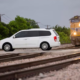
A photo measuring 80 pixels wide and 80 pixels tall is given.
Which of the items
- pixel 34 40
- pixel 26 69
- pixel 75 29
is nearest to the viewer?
pixel 26 69

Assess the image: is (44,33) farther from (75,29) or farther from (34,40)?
(75,29)

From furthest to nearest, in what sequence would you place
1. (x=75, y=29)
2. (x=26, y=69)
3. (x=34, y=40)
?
(x=75, y=29) → (x=34, y=40) → (x=26, y=69)

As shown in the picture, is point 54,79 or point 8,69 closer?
point 54,79

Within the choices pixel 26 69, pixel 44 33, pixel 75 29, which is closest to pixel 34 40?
pixel 44 33

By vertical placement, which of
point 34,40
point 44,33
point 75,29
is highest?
point 75,29

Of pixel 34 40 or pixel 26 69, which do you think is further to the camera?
pixel 34 40

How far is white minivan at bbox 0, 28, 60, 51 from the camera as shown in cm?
1600

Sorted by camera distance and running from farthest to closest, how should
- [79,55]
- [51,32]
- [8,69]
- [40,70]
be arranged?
[51,32] < [79,55] < [8,69] < [40,70]

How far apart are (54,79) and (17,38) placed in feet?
34.6

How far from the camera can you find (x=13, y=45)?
16391mm

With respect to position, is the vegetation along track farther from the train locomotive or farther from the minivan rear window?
the train locomotive

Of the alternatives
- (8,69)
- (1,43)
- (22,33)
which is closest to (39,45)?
(22,33)

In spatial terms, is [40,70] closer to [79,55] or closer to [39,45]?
[79,55]

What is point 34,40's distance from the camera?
16188mm
